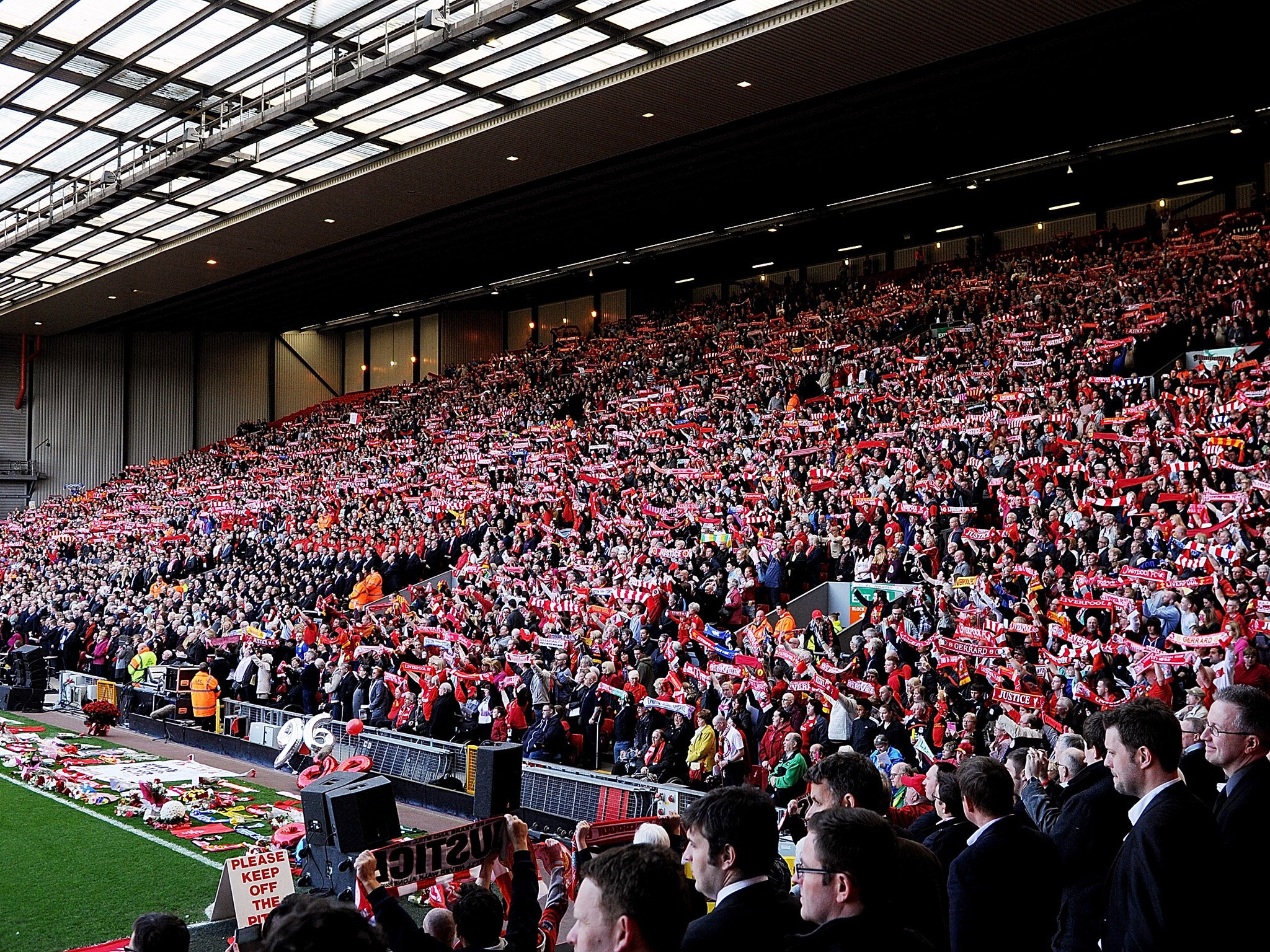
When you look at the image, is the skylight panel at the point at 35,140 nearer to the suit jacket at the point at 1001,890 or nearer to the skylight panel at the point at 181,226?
the skylight panel at the point at 181,226

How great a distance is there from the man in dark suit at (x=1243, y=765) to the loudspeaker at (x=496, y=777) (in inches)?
179

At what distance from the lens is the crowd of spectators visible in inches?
143

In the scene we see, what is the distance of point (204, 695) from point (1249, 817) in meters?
18.0

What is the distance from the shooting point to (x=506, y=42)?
18266 millimetres

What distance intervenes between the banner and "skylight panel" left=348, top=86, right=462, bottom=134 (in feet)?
56.3

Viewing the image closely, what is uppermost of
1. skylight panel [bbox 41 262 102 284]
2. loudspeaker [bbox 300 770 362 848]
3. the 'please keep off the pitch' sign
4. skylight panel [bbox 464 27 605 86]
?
skylight panel [bbox 41 262 102 284]

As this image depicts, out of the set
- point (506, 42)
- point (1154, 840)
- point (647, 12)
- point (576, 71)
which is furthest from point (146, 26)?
point (1154, 840)

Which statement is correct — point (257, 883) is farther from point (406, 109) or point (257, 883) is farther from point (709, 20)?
point (406, 109)

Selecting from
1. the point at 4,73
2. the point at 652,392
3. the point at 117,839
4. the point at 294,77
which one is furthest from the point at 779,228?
the point at 117,839

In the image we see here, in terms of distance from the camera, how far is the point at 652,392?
→ 28.6 m

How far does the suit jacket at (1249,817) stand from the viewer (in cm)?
352

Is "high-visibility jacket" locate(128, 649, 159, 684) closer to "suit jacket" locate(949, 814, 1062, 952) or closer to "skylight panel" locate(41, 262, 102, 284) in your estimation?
"skylight panel" locate(41, 262, 102, 284)

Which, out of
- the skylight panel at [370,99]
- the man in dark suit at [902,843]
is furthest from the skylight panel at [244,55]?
the man in dark suit at [902,843]

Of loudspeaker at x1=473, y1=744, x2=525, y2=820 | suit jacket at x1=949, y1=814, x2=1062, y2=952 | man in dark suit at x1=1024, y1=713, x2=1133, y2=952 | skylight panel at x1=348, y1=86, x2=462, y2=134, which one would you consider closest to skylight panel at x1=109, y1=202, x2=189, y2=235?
skylight panel at x1=348, y1=86, x2=462, y2=134
